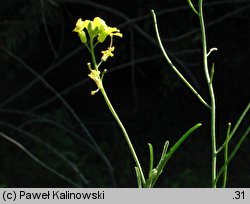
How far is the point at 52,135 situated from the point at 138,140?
18.0 inches

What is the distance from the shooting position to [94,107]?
140 inches

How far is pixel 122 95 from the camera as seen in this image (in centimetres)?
355

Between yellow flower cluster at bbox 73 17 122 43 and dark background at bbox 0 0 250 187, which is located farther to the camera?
dark background at bbox 0 0 250 187

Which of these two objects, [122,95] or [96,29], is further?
[122,95]

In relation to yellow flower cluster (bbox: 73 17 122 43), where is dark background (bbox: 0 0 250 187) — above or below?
above

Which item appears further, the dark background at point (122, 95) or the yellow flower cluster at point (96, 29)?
the dark background at point (122, 95)

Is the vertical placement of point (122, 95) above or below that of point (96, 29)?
above

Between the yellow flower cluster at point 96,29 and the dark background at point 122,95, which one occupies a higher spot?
the dark background at point 122,95

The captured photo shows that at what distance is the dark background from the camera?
9.88 feet

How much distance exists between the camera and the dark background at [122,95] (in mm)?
3012
